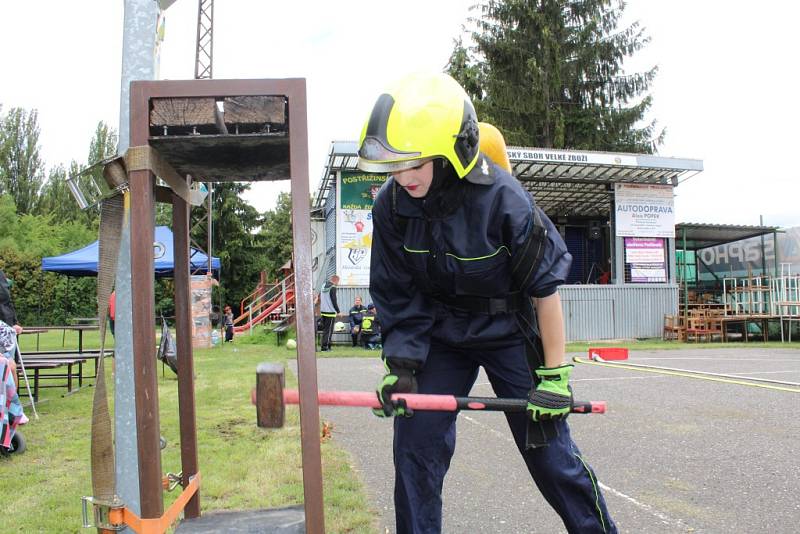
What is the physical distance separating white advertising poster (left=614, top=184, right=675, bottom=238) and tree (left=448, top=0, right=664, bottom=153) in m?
7.36

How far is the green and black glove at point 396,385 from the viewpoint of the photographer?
2395 millimetres

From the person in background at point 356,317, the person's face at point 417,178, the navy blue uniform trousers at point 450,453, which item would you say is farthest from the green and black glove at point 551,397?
the person in background at point 356,317

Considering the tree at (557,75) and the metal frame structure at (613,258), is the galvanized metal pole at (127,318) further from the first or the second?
the tree at (557,75)

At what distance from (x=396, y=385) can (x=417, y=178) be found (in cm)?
88

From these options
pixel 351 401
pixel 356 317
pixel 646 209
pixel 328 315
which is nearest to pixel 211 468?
pixel 351 401

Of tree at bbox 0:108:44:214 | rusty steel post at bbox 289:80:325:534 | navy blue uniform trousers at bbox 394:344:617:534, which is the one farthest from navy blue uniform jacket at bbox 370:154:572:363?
tree at bbox 0:108:44:214

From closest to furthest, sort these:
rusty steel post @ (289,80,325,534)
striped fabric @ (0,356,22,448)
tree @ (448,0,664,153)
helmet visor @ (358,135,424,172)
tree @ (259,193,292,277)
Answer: rusty steel post @ (289,80,325,534)
helmet visor @ (358,135,424,172)
striped fabric @ (0,356,22,448)
tree @ (448,0,664,153)
tree @ (259,193,292,277)

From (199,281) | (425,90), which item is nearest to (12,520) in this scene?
(425,90)

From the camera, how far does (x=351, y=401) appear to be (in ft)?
7.64

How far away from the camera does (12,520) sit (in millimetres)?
3275

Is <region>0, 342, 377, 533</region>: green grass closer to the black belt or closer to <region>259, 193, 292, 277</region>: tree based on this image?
the black belt

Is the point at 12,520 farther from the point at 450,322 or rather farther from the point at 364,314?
the point at 364,314

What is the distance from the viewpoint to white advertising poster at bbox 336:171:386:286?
1772cm

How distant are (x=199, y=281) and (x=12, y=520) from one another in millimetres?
12656
